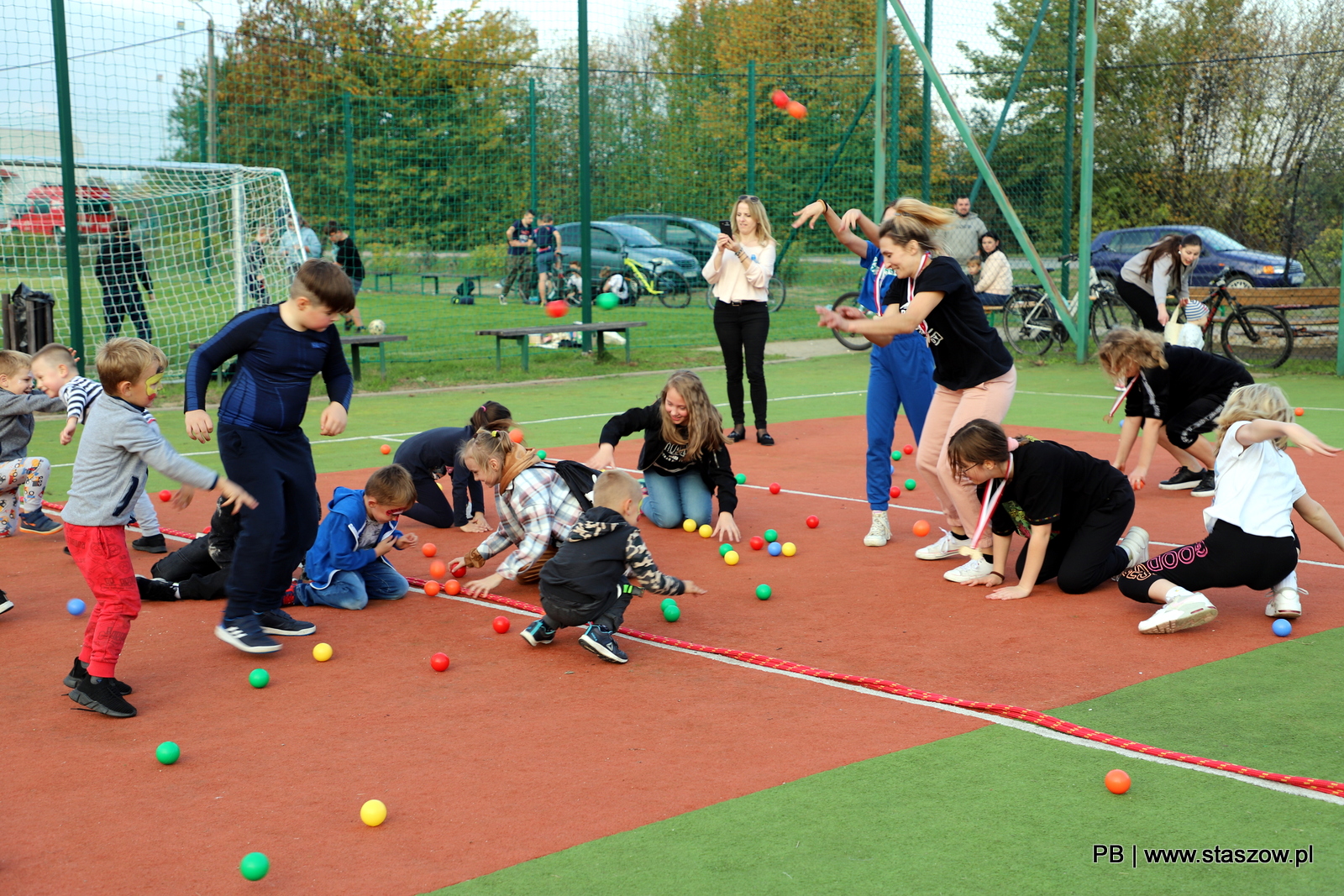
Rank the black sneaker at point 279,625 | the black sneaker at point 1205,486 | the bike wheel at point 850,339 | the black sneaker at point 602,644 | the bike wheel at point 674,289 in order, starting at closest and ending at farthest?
1. the black sneaker at point 602,644
2. the black sneaker at point 279,625
3. the black sneaker at point 1205,486
4. the bike wheel at point 850,339
5. the bike wheel at point 674,289

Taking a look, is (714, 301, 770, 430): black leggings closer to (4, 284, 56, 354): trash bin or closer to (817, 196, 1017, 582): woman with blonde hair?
(817, 196, 1017, 582): woman with blonde hair

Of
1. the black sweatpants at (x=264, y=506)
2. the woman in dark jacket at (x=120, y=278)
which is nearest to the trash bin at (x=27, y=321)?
the woman in dark jacket at (x=120, y=278)

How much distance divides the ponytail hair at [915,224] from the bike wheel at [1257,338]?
10.4 metres

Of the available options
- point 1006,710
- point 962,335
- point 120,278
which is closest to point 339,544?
point 1006,710

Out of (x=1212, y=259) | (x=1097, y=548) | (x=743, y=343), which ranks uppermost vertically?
(x=1212, y=259)

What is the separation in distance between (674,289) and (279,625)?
1912 centimetres

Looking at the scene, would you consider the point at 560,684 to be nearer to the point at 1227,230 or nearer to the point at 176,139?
the point at 176,139

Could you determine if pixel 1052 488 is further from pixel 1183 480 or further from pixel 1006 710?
pixel 1183 480

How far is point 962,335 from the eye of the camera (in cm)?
645

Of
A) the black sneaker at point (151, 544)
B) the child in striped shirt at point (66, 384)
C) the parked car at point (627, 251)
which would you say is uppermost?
the parked car at point (627, 251)

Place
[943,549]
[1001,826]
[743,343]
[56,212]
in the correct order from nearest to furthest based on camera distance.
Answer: [1001,826] → [943,549] → [743,343] → [56,212]

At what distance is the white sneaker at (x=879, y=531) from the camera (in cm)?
722

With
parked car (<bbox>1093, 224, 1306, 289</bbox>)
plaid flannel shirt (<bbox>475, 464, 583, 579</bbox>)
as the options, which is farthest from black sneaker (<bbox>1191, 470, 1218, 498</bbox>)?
parked car (<bbox>1093, 224, 1306, 289</bbox>)

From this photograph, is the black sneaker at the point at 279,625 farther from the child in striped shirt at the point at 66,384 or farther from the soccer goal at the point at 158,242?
the soccer goal at the point at 158,242
